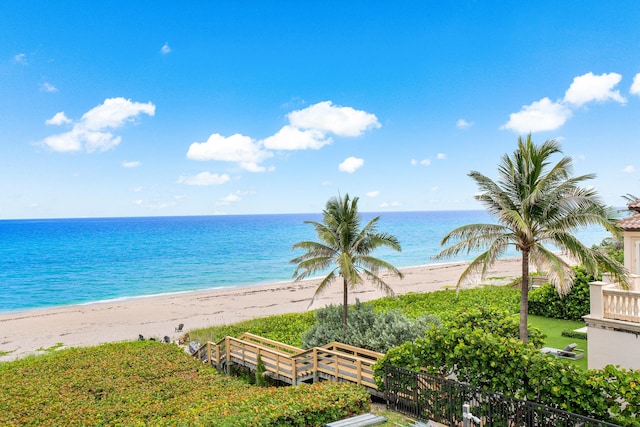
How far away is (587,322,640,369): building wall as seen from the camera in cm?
1095

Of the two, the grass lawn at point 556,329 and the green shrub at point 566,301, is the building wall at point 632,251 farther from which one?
the green shrub at point 566,301

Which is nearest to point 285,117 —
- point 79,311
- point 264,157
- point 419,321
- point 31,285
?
point 264,157

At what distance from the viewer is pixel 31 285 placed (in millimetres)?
55625

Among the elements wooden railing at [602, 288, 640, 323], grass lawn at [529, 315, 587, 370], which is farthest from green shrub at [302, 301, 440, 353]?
grass lawn at [529, 315, 587, 370]

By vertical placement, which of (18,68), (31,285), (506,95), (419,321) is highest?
(18,68)

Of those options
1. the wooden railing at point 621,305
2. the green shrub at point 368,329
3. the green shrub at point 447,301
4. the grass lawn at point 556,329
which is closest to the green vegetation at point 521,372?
the wooden railing at point 621,305

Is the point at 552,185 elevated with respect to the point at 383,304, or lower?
elevated

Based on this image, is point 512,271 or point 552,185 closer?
point 552,185

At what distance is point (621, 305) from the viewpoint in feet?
37.3

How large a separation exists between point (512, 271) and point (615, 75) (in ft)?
86.9

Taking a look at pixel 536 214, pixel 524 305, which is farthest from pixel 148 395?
pixel 536 214

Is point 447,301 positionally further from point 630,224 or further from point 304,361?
point 304,361

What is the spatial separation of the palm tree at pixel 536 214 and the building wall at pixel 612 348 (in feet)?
5.79

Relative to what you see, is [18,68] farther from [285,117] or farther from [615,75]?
[615,75]
